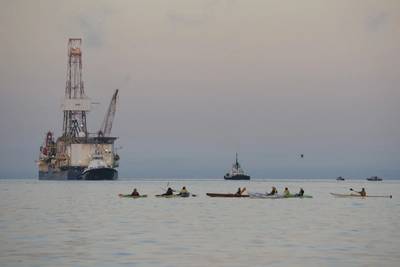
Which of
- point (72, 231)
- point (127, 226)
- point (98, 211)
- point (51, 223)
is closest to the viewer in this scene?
point (72, 231)

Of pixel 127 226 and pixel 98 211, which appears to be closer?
pixel 127 226

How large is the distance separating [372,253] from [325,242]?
19.9 feet

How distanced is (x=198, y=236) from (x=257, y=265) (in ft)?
51.8

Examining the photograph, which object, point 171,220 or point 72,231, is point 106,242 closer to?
point 72,231

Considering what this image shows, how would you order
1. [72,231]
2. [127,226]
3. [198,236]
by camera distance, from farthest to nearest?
[127,226]
[72,231]
[198,236]

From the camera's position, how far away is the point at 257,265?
40.0m

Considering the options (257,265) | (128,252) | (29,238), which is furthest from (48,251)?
(257,265)

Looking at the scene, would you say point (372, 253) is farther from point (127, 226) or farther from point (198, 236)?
point (127, 226)

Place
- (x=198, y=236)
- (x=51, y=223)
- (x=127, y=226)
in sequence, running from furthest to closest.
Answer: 1. (x=51, y=223)
2. (x=127, y=226)
3. (x=198, y=236)

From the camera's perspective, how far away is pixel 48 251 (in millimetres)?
45438

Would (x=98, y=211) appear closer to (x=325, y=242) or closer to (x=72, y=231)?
(x=72, y=231)

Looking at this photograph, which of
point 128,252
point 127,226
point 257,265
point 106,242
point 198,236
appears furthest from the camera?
point 127,226

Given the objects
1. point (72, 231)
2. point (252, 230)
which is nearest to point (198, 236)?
point (252, 230)

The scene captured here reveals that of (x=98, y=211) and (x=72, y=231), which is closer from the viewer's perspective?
(x=72, y=231)
